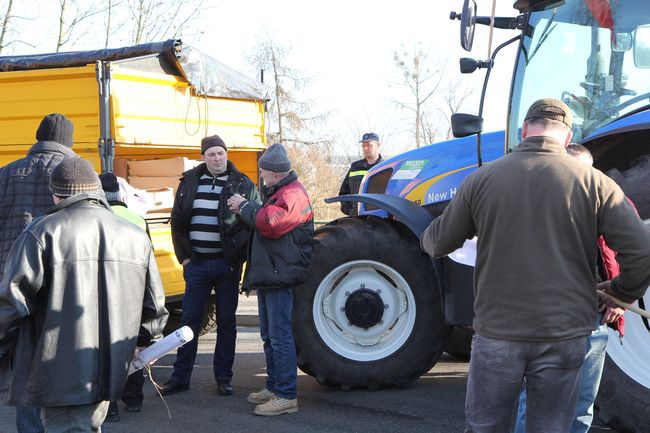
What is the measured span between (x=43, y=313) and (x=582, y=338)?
84.5 inches

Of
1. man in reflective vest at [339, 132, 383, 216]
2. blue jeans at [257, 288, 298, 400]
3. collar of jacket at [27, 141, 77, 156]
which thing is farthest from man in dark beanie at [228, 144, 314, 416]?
man in reflective vest at [339, 132, 383, 216]

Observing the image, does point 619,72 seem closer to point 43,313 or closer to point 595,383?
point 595,383

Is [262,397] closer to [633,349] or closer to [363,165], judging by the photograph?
[633,349]

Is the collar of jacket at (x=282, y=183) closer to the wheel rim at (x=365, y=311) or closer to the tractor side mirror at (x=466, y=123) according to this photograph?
the wheel rim at (x=365, y=311)

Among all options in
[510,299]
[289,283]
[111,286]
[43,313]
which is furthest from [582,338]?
[289,283]

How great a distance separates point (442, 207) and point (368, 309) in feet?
2.99

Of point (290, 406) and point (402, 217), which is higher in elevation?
point (402, 217)

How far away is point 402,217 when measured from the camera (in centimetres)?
565

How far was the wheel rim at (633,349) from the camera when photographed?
4.48 m

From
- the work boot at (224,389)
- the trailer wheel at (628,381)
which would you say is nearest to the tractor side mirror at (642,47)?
the trailer wheel at (628,381)

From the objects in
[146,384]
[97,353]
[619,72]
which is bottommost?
[146,384]

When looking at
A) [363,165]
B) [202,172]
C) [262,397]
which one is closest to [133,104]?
[202,172]

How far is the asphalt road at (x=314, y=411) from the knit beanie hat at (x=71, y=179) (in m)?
2.10

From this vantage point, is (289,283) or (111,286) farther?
(289,283)
